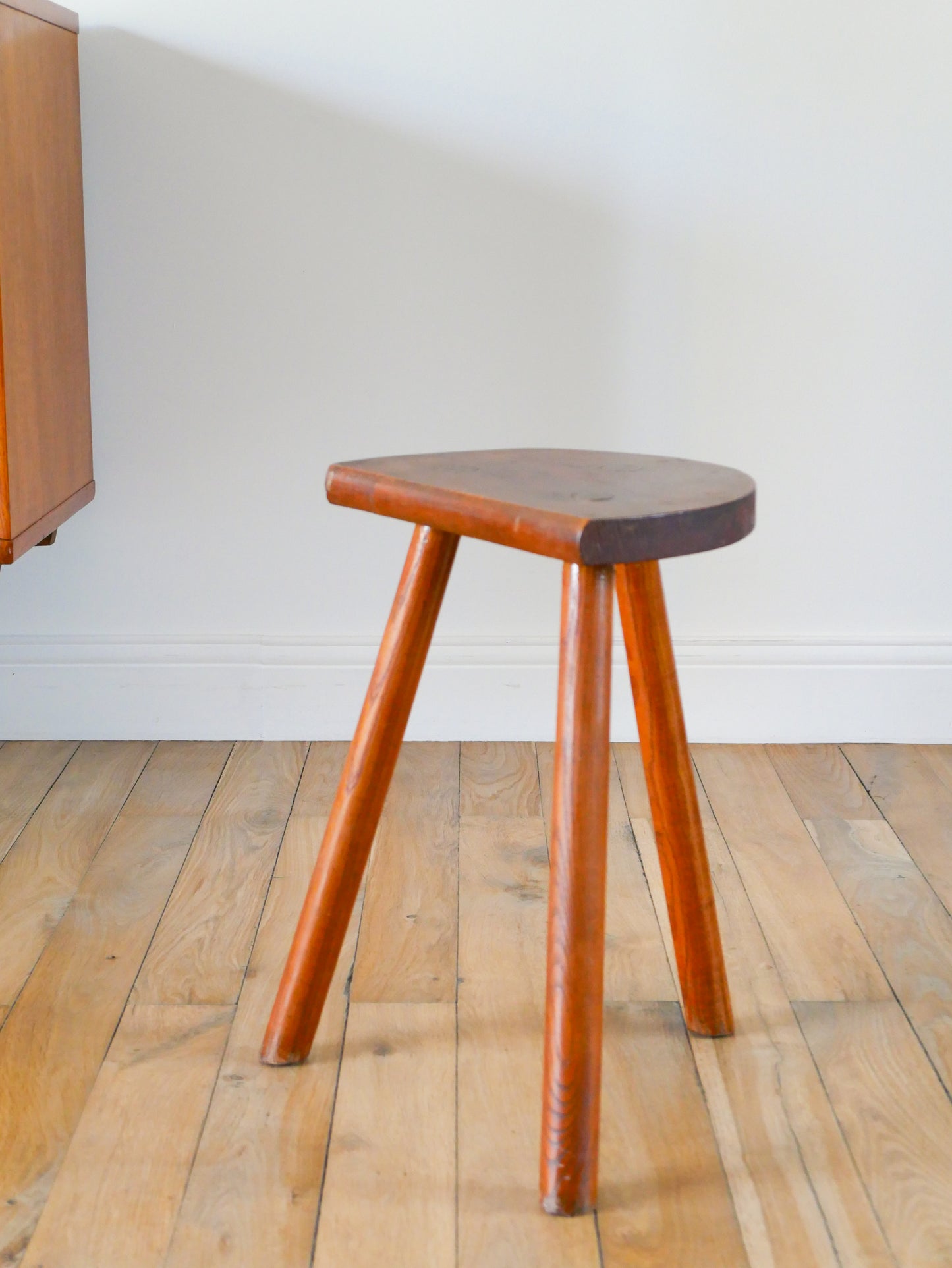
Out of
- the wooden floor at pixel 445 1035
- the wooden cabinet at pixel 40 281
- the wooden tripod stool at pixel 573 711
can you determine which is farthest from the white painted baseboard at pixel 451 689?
the wooden tripod stool at pixel 573 711

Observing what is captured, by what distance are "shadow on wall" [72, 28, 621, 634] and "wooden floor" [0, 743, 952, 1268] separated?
0.99ft

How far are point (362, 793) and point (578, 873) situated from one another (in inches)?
8.0

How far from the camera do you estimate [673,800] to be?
971mm

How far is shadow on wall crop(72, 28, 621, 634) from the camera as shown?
1.50 m

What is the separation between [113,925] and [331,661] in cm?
53

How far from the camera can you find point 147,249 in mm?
1527

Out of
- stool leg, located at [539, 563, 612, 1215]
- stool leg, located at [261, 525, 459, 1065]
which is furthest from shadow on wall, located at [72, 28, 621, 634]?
stool leg, located at [539, 563, 612, 1215]

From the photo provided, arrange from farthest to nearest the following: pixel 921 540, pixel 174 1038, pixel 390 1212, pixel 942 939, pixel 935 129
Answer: pixel 921 540, pixel 935 129, pixel 942 939, pixel 174 1038, pixel 390 1212

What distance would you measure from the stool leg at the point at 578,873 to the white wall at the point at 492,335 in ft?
2.68

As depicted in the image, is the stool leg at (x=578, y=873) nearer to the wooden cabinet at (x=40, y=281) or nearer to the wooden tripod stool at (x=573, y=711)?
the wooden tripod stool at (x=573, y=711)

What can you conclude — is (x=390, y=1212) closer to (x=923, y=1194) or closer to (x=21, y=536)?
(x=923, y=1194)

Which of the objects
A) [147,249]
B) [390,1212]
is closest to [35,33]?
[147,249]

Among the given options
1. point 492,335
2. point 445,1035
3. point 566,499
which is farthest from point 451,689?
point 566,499

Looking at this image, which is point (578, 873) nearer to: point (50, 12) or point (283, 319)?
point (283, 319)
